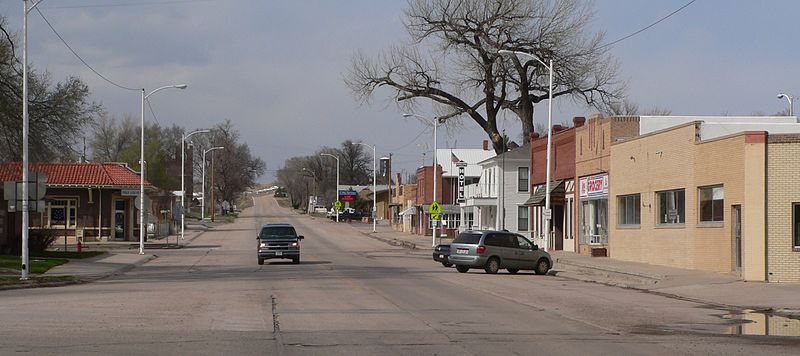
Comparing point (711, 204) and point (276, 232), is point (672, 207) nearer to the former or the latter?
point (711, 204)

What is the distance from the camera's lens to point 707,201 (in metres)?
34.4

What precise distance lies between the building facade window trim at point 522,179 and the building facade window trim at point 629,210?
23.6 m

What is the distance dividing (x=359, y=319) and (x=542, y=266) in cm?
1996

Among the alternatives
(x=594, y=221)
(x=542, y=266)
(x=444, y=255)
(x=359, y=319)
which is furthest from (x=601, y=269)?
(x=359, y=319)

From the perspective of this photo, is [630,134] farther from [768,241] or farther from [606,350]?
[606,350]

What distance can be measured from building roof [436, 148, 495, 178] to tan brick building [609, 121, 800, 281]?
48190 millimetres

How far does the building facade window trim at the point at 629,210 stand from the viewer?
1652 inches

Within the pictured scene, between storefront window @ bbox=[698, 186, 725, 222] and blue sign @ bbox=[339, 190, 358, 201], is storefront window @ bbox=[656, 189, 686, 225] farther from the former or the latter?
blue sign @ bbox=[339, 190, 358, 201]

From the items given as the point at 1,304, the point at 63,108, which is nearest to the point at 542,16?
the point at 63,108

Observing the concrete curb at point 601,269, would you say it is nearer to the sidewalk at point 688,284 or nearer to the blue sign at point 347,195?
the sidewalk at point 688,284

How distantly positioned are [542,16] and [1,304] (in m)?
44.8

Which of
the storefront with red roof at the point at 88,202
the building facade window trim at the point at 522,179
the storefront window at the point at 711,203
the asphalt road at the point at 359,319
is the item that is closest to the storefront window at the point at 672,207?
the storefront window at the point at 711,203

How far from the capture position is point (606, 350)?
46.0 ft

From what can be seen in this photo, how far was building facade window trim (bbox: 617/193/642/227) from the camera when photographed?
4197cm
